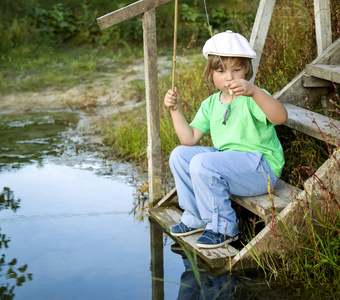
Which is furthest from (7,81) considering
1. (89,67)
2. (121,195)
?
(121,195)

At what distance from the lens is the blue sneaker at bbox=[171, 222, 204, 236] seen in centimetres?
383

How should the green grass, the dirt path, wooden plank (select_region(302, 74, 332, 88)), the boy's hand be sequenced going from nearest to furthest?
the boy's hand < wooden plank (select_region(302, 74, 332, 88)) < the dirt path < the green grass

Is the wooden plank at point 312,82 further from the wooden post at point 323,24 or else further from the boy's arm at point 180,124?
the boy's arm at point 180,124

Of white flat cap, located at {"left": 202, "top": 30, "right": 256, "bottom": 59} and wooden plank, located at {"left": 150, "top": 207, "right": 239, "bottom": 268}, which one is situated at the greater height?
white flat cap, located at {"left": 202, "top": 30, "right": 256, "bottom": 59}

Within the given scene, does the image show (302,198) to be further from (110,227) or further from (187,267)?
(110,227)

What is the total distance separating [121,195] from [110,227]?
76 cm

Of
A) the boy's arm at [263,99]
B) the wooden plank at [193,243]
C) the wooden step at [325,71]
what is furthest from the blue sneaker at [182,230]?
the wooden step at [325,71]

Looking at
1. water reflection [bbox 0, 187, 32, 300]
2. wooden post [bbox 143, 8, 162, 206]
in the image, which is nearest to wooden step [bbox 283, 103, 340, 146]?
wooden post [bbox 143, 8, 162, 206]

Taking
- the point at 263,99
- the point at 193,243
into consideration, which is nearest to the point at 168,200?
the point at 193,243

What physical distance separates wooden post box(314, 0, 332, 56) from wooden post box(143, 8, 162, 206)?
1.36m

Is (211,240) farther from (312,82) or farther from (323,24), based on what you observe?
(323,24)

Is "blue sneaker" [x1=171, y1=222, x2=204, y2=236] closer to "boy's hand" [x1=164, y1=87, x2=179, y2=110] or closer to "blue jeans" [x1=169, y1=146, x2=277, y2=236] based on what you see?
"blue jeans" [x1=169, y1=146, x2=277, y2=236]

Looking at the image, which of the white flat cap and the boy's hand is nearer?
the white flat cap

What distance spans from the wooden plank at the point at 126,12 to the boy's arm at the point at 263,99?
1.21m
